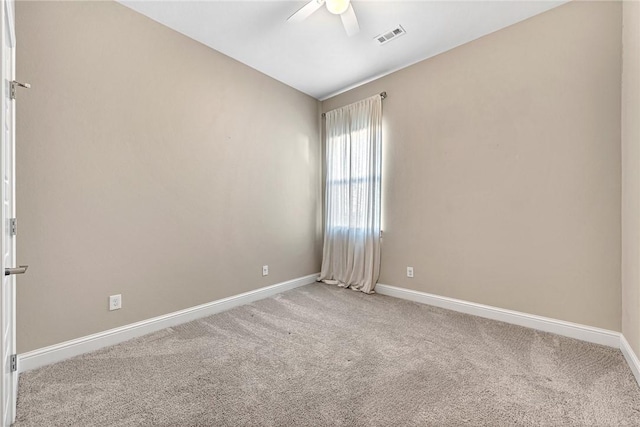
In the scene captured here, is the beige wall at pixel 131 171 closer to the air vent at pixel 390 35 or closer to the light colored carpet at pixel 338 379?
the light colored carpet at pixel 338 379

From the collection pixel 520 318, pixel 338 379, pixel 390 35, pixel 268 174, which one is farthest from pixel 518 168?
pixel 268 174

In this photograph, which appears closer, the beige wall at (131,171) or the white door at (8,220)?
the white door at (8,220)

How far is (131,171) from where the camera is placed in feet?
7.61

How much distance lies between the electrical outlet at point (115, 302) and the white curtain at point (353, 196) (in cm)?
239

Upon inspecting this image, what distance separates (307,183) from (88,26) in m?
2.61

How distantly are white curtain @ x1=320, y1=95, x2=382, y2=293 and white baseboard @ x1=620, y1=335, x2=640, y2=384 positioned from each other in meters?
2.09

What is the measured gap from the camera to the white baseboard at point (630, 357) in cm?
169

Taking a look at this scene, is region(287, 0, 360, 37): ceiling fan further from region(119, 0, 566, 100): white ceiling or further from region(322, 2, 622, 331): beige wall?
region(322, 2, 622, 331): beige wall

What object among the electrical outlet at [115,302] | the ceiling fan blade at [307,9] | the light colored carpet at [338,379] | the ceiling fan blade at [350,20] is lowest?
the light colored carpet at [338,379]

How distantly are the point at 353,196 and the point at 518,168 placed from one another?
70.7 inches

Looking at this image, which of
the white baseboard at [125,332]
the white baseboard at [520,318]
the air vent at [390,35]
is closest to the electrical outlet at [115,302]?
the white baseboard at [125,332]

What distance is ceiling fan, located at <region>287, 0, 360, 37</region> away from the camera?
203 centimetres

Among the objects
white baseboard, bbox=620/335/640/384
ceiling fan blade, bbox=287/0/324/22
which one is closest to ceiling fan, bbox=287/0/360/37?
ceiling fan blade, bbox=287/0/324/22

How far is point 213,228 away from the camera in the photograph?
9.47 ft
